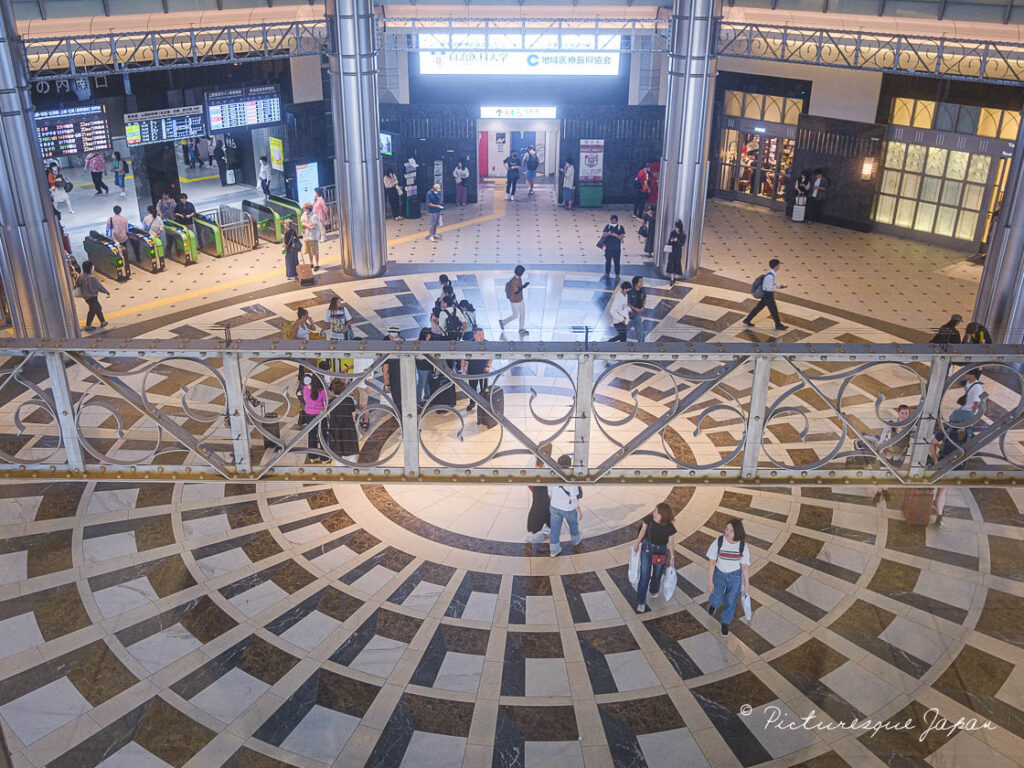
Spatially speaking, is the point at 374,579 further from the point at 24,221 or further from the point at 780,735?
the point at 24,221

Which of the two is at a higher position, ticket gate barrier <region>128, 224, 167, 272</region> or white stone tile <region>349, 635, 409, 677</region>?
ticket gate barrier <region>128, 224, 167, 272</region>

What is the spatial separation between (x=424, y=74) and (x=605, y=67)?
17.4ft

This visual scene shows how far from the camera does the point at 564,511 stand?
37.0 feet

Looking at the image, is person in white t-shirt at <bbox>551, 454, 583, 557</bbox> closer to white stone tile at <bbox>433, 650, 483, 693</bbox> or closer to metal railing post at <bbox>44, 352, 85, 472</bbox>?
white stone tile at <bbox>433, 650, 483, 693</bbox>

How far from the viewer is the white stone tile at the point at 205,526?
1195 centimetres

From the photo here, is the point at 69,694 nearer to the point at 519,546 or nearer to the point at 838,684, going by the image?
the point at 519,546

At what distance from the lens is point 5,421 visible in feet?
47.7

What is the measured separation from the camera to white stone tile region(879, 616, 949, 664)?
32.3 ft

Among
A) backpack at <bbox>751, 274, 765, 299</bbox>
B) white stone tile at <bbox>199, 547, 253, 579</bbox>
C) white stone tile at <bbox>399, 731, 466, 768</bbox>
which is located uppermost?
backpack at <bbox>751, 274, 765, 299</bbox>

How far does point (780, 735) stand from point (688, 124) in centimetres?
1469

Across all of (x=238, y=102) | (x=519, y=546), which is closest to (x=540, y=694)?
(x=519, y=546)

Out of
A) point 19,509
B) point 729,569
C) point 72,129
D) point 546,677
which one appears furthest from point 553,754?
point 72,129

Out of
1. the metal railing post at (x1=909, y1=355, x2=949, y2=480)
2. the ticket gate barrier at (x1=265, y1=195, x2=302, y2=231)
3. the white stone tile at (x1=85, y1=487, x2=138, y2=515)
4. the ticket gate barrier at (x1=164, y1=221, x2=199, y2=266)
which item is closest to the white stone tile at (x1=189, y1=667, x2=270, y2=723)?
the white stone tile at (x1=85, y1=487, x2=138, y2=515)

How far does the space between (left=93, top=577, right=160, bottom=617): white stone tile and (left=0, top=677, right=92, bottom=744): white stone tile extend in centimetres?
121
